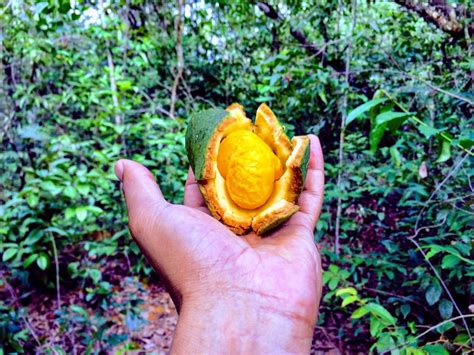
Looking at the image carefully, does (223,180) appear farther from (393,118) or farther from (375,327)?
(375,327)

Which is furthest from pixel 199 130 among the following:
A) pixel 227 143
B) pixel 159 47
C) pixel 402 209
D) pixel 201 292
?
pixel 159 47

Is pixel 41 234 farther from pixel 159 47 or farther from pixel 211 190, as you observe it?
pixel 159 47

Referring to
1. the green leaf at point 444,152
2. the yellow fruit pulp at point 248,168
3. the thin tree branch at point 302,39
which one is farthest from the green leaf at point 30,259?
the thin tree branch at point 302,39

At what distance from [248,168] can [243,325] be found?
17.3 inches

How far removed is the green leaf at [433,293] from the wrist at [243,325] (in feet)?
2.13

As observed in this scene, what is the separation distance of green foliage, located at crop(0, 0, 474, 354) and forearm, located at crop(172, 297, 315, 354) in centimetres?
38

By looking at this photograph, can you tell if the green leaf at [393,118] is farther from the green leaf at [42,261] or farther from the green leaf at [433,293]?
the green leaf at [42,261]

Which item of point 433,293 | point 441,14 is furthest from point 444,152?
point 441,14

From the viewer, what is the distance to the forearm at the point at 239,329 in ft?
2.79

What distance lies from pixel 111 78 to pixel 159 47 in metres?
0.69

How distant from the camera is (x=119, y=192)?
8.29 ft

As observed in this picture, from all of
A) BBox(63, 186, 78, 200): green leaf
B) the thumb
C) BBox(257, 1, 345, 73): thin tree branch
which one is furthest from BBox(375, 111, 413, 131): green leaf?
BBox(257, 1, 345, 73): thin tree branch

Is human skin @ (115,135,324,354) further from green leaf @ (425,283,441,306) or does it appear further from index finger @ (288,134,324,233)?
green leaf @ (425,283,441,306)

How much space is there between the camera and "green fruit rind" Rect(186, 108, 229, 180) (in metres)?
1.11
